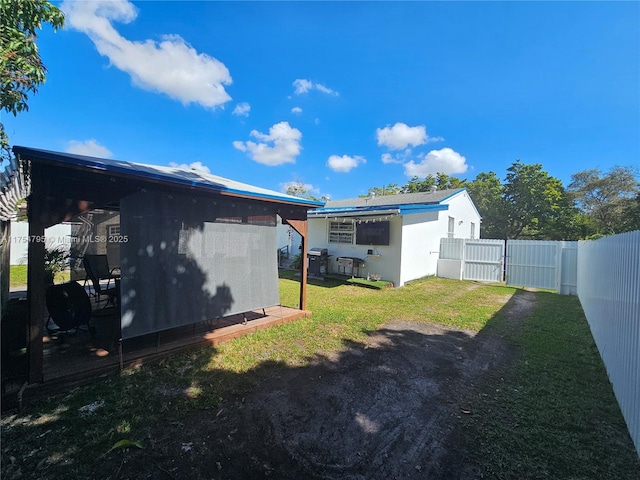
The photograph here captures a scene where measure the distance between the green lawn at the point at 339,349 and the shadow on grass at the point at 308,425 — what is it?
15 millimetres

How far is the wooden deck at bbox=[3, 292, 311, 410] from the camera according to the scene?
10.5ft

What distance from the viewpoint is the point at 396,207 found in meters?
10.1

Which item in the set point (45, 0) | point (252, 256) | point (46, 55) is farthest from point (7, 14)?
point (252, 256)

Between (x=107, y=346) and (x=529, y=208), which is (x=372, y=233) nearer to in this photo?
(x=107, y=346)

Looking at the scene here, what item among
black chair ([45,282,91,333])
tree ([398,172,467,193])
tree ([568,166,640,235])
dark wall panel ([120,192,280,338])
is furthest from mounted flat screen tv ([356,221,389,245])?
tree ([398,172,467,193])

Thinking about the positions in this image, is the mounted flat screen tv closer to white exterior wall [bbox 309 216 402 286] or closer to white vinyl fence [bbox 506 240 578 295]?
white exterior wall [bbox 309 216 402 286]

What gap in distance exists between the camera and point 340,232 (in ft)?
41.4

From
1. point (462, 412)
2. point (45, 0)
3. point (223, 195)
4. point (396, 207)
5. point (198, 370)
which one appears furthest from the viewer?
point (396, 207)

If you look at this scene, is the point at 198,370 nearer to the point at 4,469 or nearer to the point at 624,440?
the point at 4,469

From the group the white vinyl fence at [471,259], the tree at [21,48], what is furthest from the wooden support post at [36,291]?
the white vinyl fence at [471,259]

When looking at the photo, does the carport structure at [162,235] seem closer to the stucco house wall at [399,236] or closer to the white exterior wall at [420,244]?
the stucco house wall at [399,236]

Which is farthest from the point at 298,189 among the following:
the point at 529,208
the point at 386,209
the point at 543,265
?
the point at 543,265

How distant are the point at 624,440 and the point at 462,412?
1316mm

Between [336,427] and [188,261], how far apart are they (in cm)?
317
